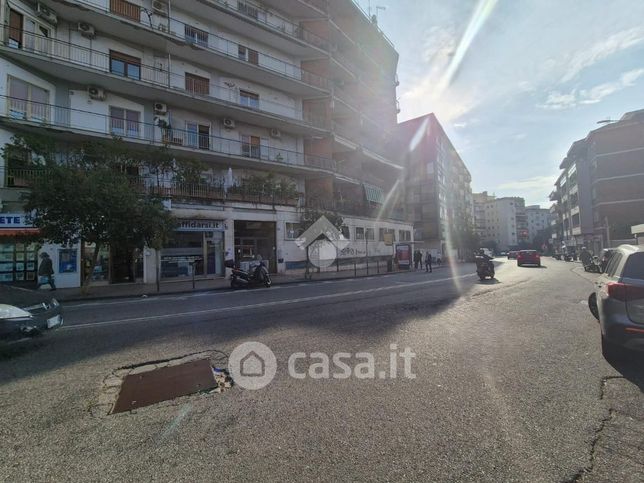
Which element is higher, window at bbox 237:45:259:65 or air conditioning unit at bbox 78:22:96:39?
window at bbox 237:45:259:65

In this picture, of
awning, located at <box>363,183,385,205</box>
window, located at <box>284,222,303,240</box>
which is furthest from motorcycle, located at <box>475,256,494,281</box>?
awning, located at <box>363,183,385,205</box>

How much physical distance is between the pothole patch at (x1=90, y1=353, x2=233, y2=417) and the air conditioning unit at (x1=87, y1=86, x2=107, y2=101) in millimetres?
A: 19380

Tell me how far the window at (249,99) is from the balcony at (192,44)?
1122 mm

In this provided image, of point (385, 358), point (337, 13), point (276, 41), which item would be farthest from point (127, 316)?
point (337, 13)

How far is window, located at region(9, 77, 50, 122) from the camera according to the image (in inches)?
615

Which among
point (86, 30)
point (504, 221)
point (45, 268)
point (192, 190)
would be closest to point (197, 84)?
point (86, 30)

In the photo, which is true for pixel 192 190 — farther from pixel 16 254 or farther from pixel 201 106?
pixel 16 254

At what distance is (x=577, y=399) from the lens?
331 cm

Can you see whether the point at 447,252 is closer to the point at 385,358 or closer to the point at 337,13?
the point at 337,13

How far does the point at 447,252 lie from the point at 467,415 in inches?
2275

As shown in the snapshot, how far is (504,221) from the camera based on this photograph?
121 metres

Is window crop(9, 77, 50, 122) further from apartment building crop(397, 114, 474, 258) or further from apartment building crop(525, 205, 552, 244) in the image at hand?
apartment building crop(525, 205, 552, 244)

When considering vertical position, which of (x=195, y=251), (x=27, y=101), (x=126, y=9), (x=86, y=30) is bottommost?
(x=195, y=251)

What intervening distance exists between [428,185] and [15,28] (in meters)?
51.2
